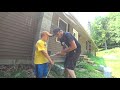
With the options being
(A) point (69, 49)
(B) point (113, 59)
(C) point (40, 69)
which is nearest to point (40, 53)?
(C) point (40, 69)

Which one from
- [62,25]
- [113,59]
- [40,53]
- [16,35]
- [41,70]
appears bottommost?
[41,70]

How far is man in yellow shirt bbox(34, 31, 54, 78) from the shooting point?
3.50m

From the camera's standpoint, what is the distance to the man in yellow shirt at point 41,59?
→ 3496 mm

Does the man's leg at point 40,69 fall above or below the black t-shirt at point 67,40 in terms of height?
below

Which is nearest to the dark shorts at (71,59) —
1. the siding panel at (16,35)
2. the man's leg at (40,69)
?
the man's leg at (40,69)

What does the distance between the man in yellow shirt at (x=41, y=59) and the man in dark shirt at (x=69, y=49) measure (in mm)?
248

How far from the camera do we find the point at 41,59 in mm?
3512

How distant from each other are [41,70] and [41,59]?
0.19m

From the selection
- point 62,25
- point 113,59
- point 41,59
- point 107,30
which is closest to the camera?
point 41,59

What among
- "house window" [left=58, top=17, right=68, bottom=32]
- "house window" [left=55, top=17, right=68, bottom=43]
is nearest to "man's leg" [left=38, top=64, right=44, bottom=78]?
"house window" [left=55, top=17, right=68, bottom=43]

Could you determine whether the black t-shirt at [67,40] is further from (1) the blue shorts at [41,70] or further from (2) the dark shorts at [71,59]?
(1) the blue shorts at [41,70]

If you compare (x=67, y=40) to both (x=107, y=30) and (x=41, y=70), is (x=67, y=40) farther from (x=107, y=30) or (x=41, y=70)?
(x=107, y=30)
